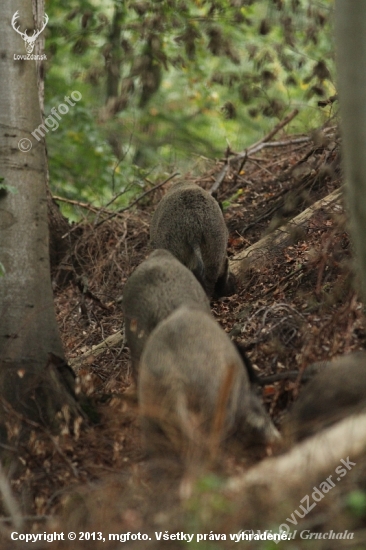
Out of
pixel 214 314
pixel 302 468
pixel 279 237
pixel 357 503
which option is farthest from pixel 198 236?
pixel 357 503

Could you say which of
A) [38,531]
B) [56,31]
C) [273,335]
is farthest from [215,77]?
[38,531]

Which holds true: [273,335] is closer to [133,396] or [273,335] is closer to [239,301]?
[133,396]

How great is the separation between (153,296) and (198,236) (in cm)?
263

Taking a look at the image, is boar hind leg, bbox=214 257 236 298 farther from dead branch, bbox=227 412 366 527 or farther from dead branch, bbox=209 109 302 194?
dead branch, bbox=227 412 366 527

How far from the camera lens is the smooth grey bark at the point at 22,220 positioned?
5469mm

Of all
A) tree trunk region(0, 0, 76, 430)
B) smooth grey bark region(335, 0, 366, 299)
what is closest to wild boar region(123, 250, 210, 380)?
tree trunk region(0, 0, 76, 430)

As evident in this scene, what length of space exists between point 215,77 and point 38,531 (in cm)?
907

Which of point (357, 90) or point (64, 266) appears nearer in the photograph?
point (357, 90)

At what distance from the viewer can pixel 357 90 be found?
4039 mm

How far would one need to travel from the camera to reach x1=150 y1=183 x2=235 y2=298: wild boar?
7840 mm

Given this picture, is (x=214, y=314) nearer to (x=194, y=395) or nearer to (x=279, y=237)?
(x=279, y=237)

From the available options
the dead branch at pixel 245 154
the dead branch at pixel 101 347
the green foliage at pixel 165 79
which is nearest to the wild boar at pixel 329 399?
the dead branch at pixel 101 347

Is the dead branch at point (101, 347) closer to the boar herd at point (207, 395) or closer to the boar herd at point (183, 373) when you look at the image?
the boar herd at point (183, 373)

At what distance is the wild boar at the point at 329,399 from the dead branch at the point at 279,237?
12.6 feet
